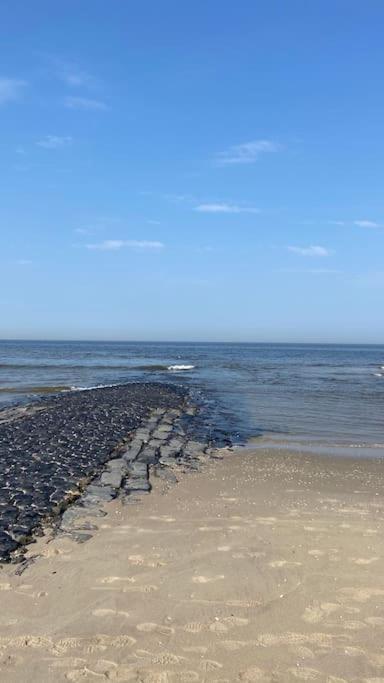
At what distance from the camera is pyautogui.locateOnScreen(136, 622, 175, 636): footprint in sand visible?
470 cm

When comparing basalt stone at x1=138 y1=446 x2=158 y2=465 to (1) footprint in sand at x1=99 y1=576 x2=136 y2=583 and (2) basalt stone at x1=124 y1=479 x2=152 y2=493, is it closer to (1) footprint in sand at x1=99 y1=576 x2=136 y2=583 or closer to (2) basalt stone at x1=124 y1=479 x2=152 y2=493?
(2) basalt stone at x1=124 y1=479 x2=152 y2=493

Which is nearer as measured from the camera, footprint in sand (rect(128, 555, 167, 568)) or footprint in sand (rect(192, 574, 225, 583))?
footprint in sand (rect(192, 574, 225, 583))

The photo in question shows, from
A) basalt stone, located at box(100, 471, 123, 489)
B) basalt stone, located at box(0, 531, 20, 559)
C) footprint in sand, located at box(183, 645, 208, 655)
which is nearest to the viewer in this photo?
footprint in sand, located at box(183, 645, 208, 655)

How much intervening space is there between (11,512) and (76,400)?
14908 millimetres

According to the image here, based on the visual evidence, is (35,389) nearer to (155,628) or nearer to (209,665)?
(155,628)

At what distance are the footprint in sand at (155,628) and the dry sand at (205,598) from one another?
1 centimetres

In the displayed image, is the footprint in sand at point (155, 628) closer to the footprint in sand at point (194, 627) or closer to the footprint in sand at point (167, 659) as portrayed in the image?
the footprint in sand at point (194, 627)

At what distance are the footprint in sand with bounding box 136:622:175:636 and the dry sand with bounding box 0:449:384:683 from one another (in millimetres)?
13

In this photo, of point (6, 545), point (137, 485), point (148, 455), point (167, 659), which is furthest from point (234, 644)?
point (148, 455)

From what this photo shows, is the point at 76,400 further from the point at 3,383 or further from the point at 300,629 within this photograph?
the point at 300,629

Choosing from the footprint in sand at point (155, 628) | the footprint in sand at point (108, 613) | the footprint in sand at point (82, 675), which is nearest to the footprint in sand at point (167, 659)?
the footprint in sand at point (155, 628)

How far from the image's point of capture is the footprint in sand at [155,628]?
4.70m

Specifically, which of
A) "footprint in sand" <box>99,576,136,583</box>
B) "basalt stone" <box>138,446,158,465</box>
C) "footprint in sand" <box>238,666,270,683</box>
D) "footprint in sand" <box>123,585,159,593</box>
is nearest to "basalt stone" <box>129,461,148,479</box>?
"basalt stone" <box>138,446,158,465</box>

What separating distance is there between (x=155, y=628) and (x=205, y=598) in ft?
2.45
